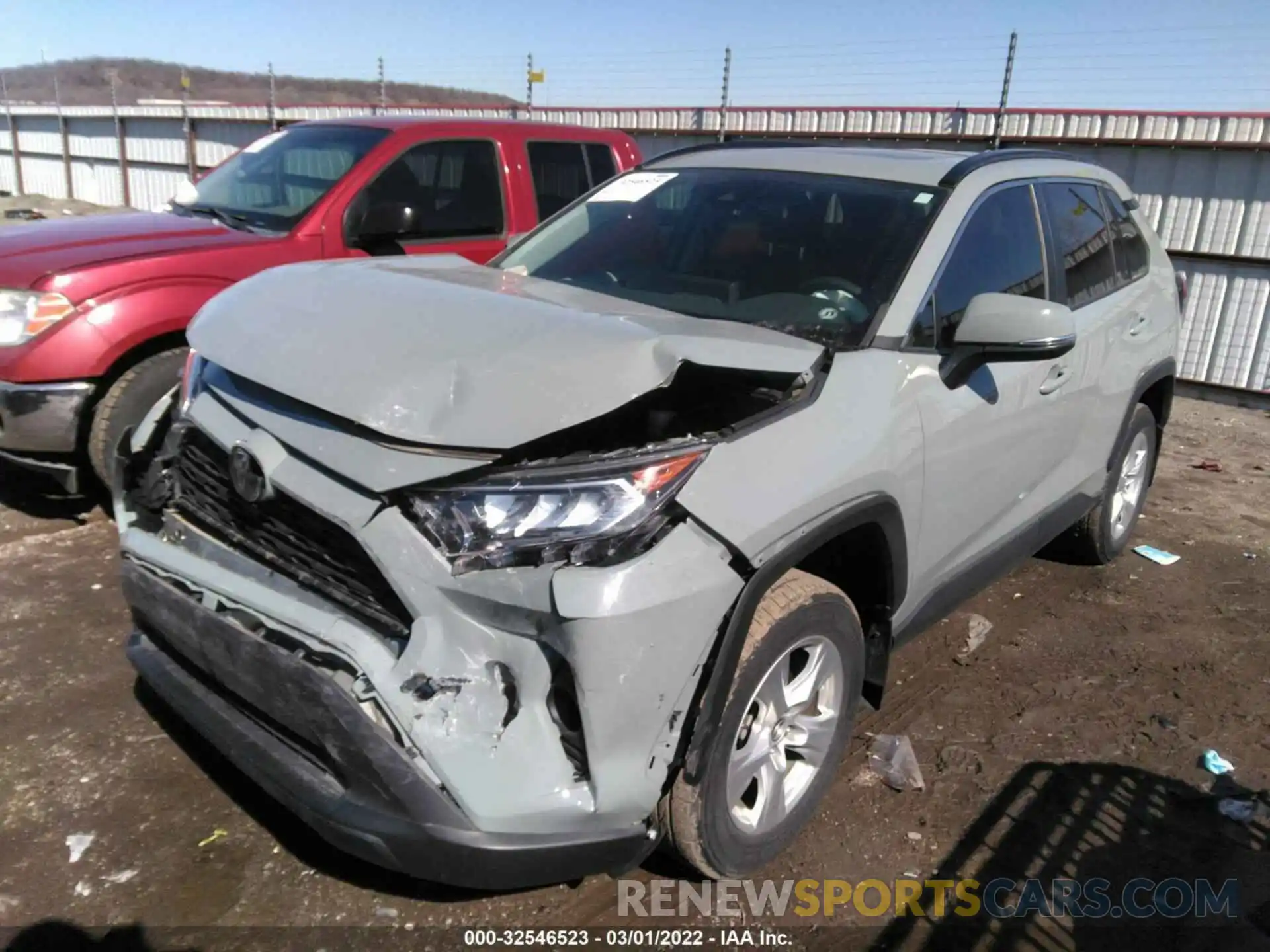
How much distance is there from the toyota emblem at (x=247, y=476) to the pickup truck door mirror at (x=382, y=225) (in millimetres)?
2629

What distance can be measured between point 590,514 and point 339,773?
0.76 m

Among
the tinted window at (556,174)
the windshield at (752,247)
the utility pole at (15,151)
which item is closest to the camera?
the windshield at (752,247)

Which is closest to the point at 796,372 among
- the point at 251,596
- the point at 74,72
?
the point at 251,596

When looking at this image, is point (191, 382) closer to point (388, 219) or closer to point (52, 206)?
point (388, 219)

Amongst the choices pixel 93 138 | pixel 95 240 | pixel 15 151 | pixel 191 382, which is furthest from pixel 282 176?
pixel 15 151

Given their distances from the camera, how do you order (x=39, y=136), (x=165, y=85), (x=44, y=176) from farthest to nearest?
1. (x=165, y=85)
2. (x=44, y=176)
3. (x=39, y=136)

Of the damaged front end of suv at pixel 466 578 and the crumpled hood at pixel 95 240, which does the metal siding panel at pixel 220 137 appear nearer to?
the crumpled hood at pixel 95 240

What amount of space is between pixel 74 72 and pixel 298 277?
110 meters

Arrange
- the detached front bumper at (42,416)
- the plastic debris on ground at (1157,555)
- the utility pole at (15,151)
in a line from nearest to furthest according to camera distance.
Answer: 1. the detached front bumper at (42,416)
2. the plastic debris on ground at (1157,555)
3. the utility pole at (15,151)

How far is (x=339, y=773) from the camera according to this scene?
206 centimetres

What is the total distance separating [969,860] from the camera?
2754mm

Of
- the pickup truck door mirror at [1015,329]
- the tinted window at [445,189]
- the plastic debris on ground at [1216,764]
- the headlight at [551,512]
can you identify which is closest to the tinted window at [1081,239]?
the pickup truck door mirror at [1015,329]

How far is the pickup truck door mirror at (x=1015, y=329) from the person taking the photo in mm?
2730

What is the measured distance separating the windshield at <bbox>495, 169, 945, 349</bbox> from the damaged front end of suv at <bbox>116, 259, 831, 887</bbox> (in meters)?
0.55
